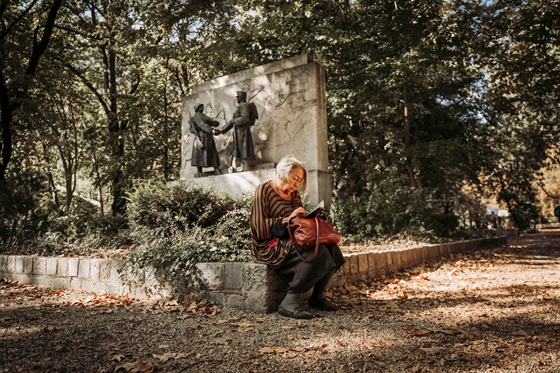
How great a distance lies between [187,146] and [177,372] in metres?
9.27

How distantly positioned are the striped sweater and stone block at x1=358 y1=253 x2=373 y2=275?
2.17 meters

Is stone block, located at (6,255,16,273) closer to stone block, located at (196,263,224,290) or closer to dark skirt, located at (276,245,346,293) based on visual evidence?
stone block, located at (196,263,224,290)

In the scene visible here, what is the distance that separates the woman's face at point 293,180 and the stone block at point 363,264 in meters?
2.27

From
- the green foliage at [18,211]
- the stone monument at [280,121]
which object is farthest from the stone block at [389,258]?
the green foliage at [18,211]

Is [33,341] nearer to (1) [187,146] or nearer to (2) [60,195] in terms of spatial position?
(1) [187,146]

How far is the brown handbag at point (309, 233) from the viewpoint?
3947mm

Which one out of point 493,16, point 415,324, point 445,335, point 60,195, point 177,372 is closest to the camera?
point 177,372

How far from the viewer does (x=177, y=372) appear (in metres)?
2.61

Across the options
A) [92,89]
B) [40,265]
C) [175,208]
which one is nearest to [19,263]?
[40,265]

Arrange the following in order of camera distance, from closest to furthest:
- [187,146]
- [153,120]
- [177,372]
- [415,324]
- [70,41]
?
[177,372]
[415,324]
[187,146]
[70,41]
[153,120]

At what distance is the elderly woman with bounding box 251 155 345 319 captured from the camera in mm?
3992

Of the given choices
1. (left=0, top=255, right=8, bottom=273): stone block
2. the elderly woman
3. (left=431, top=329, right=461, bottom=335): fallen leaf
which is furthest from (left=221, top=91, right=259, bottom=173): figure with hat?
(left=431, top=329, right=461, bottom=335): fallen leaf

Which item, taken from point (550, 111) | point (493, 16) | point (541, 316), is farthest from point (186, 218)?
point (550, 111)

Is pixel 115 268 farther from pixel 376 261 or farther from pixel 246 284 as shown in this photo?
pixel 376 261
